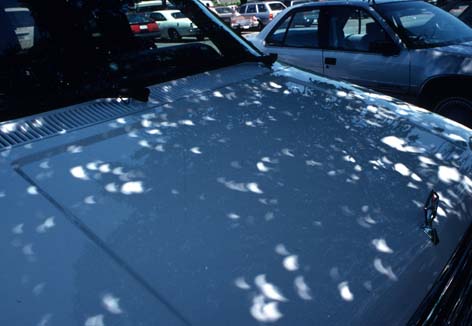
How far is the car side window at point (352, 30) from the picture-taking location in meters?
5.15

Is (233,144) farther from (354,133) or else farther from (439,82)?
(439,82)

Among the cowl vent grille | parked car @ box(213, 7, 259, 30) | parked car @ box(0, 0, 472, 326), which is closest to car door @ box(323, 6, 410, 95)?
parked car @ box(0, 0, 472, 326)

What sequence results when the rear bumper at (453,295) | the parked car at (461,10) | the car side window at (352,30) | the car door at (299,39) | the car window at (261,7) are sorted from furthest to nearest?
the car window at (261,7) → the parked car at (461,10) → the car door at (299,39) → the car side window at (352,30) → the rear bumper at (453,295)

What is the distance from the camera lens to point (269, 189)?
1.45 meters

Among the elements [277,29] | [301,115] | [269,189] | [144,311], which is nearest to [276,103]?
[301,115]

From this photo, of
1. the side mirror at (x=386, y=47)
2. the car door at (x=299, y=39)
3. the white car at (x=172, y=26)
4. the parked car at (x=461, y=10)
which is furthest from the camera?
the parked car at (x=461, y=10)

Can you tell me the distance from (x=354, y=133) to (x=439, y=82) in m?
3.40

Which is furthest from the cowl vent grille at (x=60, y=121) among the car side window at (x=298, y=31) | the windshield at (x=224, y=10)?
the windshield at (x=224, y=10)

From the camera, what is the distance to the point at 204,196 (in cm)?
138

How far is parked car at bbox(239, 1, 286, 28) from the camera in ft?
67.8

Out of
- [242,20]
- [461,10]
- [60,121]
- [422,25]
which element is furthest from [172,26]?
[242,20]

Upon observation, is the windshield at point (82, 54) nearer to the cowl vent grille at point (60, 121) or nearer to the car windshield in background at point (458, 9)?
the cowl vent grille at point (60, 121)

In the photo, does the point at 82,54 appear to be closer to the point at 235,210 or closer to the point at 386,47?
the point at 235,210

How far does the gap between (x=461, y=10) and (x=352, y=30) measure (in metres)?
2.55
